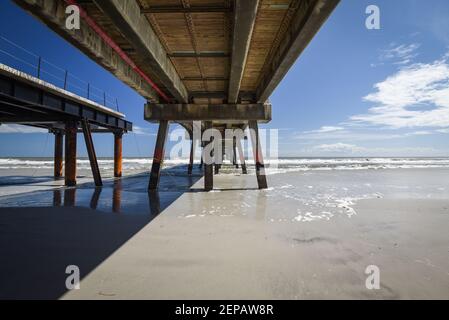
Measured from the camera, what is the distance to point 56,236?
4559 millimetres

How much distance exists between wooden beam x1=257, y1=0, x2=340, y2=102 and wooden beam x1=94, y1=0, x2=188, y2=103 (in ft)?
10.2

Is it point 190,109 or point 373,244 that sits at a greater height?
point 190,109

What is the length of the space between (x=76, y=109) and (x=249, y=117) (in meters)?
8.30

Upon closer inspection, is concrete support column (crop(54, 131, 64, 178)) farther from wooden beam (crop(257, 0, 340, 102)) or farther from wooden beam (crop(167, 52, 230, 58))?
wooden beam (crop(257, 0, 340, 102))

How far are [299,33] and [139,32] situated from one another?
10.3ft

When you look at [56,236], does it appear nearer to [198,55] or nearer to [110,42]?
[110,42]

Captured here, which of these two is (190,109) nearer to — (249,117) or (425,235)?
(249,117)

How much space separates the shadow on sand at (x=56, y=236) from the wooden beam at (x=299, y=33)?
16.6 feet

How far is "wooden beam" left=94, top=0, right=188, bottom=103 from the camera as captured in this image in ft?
13.2

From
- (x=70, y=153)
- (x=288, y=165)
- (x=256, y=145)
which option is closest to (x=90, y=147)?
(x=70, y=153)

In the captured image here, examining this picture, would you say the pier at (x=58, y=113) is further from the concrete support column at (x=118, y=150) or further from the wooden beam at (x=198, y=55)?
the wooden beam at (x=198, y=55)
